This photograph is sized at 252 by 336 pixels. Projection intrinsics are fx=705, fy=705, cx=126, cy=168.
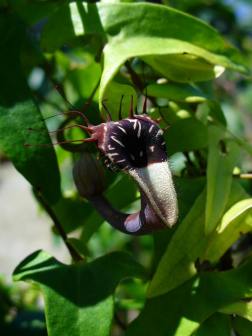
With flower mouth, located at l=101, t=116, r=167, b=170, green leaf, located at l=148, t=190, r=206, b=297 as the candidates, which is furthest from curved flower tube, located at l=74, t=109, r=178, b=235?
green leaf, located at l=148, t=190, r=206, b=297

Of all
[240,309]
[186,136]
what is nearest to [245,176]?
[186,136]

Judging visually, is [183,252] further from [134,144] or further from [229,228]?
[134,144]

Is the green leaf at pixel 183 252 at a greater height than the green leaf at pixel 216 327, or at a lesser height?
greater

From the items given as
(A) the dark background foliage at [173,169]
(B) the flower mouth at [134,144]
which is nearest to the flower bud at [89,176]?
(A) the dark background foliage at [173,169]

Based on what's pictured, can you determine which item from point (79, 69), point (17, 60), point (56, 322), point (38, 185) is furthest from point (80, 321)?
point (79, 69)

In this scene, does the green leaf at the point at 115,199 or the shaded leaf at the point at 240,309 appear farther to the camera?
the green leaf at the point at 115,199

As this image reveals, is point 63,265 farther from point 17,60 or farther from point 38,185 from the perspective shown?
point 17,60

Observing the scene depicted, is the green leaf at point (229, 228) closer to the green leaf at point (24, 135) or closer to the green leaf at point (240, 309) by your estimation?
the green leaf at point (240, 309)
